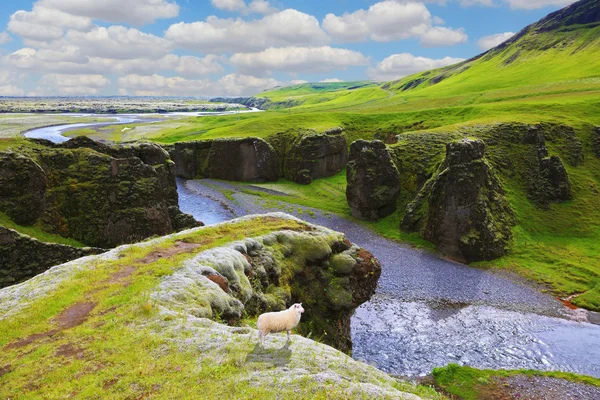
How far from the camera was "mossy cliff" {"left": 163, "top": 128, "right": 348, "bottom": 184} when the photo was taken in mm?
119250

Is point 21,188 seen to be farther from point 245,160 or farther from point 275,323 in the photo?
point 245,160

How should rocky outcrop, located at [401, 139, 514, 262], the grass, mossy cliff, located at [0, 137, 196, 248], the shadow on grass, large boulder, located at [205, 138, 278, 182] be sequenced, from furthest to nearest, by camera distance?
1. large boulder, located at [205, 138, 278, 182]
2. rocky outcrop, located at [401, 139, 514, 262]
3. mossy cliff, located at [0, 137, 196, 248]
4. the grass
5. the shadow on grass

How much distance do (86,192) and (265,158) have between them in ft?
261

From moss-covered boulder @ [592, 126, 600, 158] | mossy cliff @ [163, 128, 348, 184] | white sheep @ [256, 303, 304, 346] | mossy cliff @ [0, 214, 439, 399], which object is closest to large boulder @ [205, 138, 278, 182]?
mossy cliff @ [163, 128, 348, 184]

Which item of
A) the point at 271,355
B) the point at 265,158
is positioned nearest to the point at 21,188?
the point at 271,355

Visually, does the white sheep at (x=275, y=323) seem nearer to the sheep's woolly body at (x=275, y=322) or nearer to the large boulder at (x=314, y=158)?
the sheep's woolly body at (x=275, y=322)

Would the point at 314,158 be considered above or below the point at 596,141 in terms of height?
below

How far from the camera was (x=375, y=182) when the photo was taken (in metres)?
84.3

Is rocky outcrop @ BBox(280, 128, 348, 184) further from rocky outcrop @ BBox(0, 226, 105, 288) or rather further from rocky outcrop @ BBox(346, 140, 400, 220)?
rocky outcrop @ BBox(0, 226, 105, 288)

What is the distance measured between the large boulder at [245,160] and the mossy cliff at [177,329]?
8926cm

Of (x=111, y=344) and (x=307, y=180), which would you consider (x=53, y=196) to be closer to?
(x=111, y=344)

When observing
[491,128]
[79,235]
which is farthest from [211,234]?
[491,128]

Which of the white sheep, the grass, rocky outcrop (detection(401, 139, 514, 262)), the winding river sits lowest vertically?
the winding river

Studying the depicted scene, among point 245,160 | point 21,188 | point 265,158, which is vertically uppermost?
point 21,188
